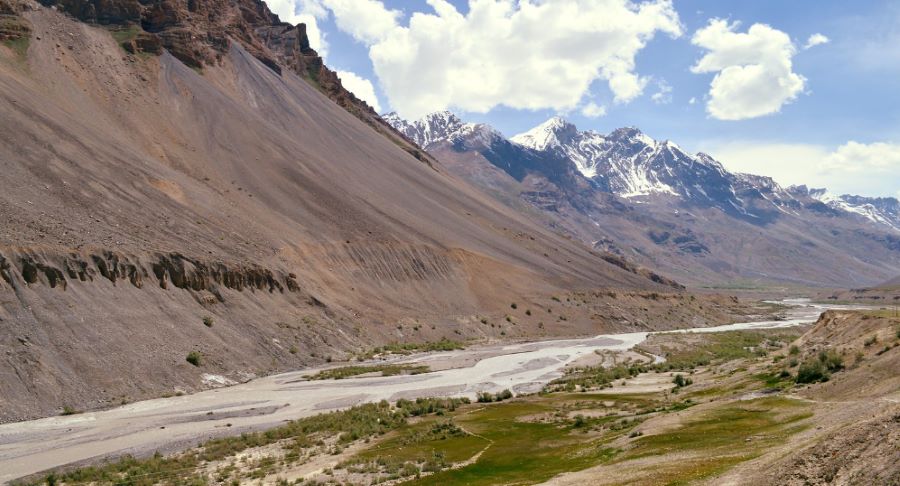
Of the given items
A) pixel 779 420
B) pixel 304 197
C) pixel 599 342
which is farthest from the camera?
pixel 304 197

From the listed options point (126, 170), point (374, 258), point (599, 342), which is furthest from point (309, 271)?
point (599, 342)

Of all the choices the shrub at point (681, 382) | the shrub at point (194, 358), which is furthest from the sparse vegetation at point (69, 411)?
the shrub at point (681, 382)

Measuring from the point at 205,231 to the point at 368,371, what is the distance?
29.3m

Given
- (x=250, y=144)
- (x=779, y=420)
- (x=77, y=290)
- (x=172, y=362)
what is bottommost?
(x=172, y=362)

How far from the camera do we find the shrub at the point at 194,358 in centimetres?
5778

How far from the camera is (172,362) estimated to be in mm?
56125

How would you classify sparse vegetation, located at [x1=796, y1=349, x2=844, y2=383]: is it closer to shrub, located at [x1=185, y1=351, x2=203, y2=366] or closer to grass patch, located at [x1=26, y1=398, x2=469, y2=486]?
grass patch, located at [x1=26, y1=398, x2=469, y2=486]

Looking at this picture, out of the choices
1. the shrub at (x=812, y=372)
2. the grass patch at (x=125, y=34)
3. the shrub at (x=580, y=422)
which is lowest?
Result: the shrub at (x=580, y=422)

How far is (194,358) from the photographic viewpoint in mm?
58000

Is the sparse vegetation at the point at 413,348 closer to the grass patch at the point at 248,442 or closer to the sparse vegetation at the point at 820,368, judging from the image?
the grass patch at the point at 248,442

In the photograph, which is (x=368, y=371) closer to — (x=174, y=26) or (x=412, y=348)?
(x=412, y=348)

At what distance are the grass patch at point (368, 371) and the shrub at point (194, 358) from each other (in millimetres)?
10238

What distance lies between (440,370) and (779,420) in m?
46.5

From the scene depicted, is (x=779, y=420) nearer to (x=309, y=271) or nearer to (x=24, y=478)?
(x=24, y=478)
